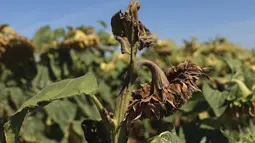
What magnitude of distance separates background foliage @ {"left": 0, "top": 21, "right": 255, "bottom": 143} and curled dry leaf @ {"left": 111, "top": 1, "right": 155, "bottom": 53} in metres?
0.65

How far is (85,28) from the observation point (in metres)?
3.58

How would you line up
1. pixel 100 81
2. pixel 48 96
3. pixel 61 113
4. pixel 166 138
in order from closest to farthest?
pixel 48 96 < pixel 166 138 < pixel 61 113 < pixel 100 81

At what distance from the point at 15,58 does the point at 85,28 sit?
622mm

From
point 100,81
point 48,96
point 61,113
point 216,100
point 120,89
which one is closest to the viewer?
point 48,96

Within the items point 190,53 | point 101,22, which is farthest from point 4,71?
point 190,53

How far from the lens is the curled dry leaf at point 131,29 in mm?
947

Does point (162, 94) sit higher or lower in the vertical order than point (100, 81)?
higher

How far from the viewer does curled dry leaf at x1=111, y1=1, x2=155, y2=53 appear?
95cm

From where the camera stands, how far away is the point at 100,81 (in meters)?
3.91

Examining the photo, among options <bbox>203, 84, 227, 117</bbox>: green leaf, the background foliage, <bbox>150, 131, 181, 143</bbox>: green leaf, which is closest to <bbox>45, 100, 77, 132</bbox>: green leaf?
the background foliage

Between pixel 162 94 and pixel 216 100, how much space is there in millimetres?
906

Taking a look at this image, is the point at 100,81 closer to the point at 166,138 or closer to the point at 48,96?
the point at 166,138

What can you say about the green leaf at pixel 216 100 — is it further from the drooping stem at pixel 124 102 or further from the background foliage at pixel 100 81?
the drooping stem at pixel 124 102

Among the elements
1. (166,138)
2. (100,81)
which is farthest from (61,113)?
(166,138)
